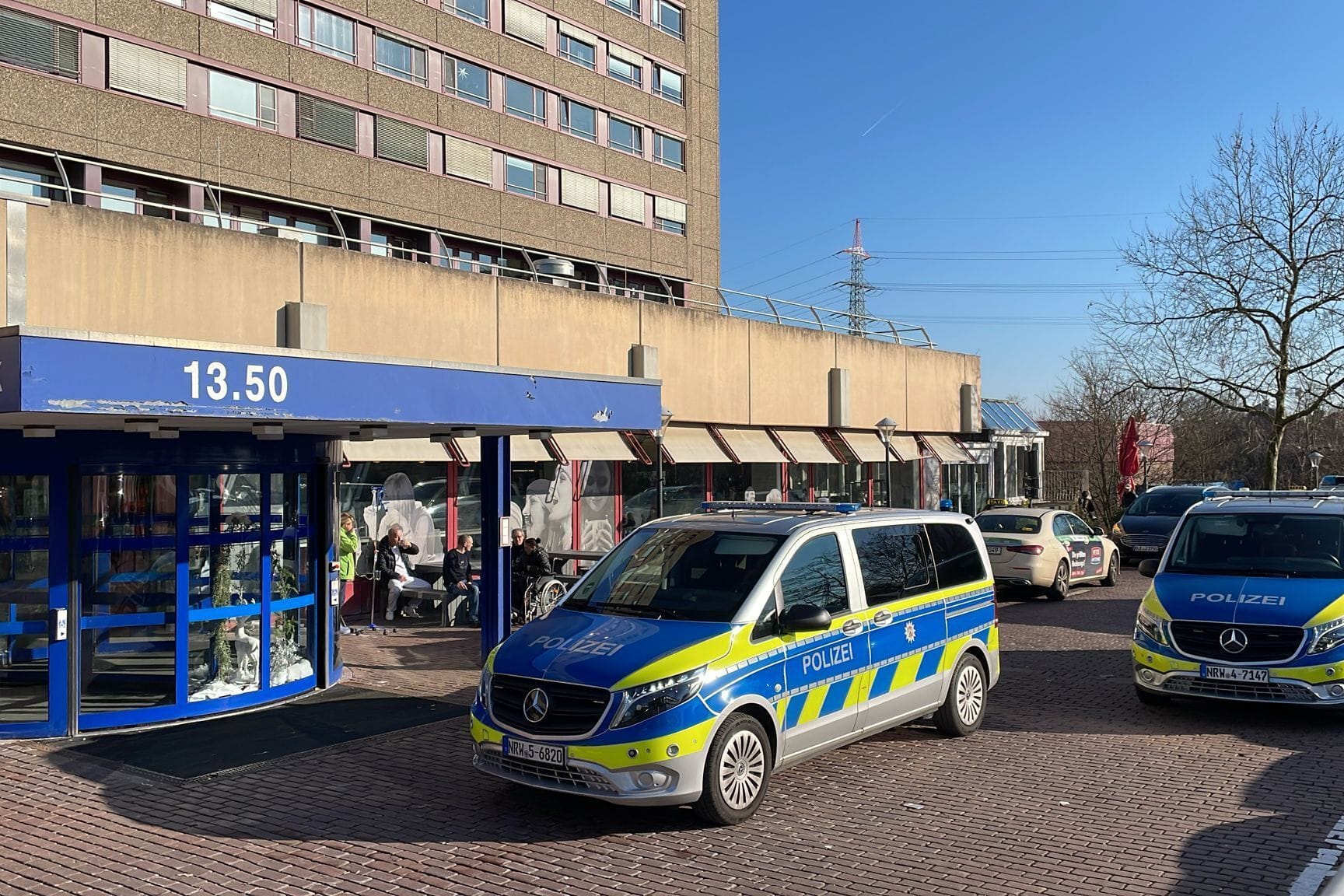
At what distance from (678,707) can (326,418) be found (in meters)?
3.70

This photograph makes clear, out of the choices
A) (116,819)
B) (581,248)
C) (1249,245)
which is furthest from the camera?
(581,248)

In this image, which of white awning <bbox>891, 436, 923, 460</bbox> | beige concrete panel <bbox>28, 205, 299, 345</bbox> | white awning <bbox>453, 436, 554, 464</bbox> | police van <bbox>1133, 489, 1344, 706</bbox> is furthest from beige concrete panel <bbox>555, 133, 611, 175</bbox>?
police van <bbox>1133, 489, 1344, 706</bbox>

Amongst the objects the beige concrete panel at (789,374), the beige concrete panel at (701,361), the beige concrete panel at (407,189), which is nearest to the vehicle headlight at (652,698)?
the beige concrete panel at (701,361)

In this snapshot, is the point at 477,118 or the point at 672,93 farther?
the point at 672,93

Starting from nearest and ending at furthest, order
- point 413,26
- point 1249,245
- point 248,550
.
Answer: point 248,550 → point 1249,245 → point 413,26

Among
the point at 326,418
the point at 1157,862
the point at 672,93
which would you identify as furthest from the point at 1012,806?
the point at 672,93

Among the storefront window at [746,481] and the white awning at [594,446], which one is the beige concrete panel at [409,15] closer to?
the storefront window at [746,481]

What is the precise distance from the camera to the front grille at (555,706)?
6.73 metres

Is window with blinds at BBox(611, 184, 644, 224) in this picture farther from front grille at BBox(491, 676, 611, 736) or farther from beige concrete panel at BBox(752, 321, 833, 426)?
front grille at BBox(491, 676, 611, 736)

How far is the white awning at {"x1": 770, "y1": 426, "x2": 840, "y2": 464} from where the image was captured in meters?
27.5

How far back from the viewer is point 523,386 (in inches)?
416

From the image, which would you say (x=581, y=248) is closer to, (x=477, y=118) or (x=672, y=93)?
(x=477, y=118)

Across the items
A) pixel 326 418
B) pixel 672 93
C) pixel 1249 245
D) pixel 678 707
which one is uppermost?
pixel 672 93

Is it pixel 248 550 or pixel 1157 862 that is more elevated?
pixel 248 550
